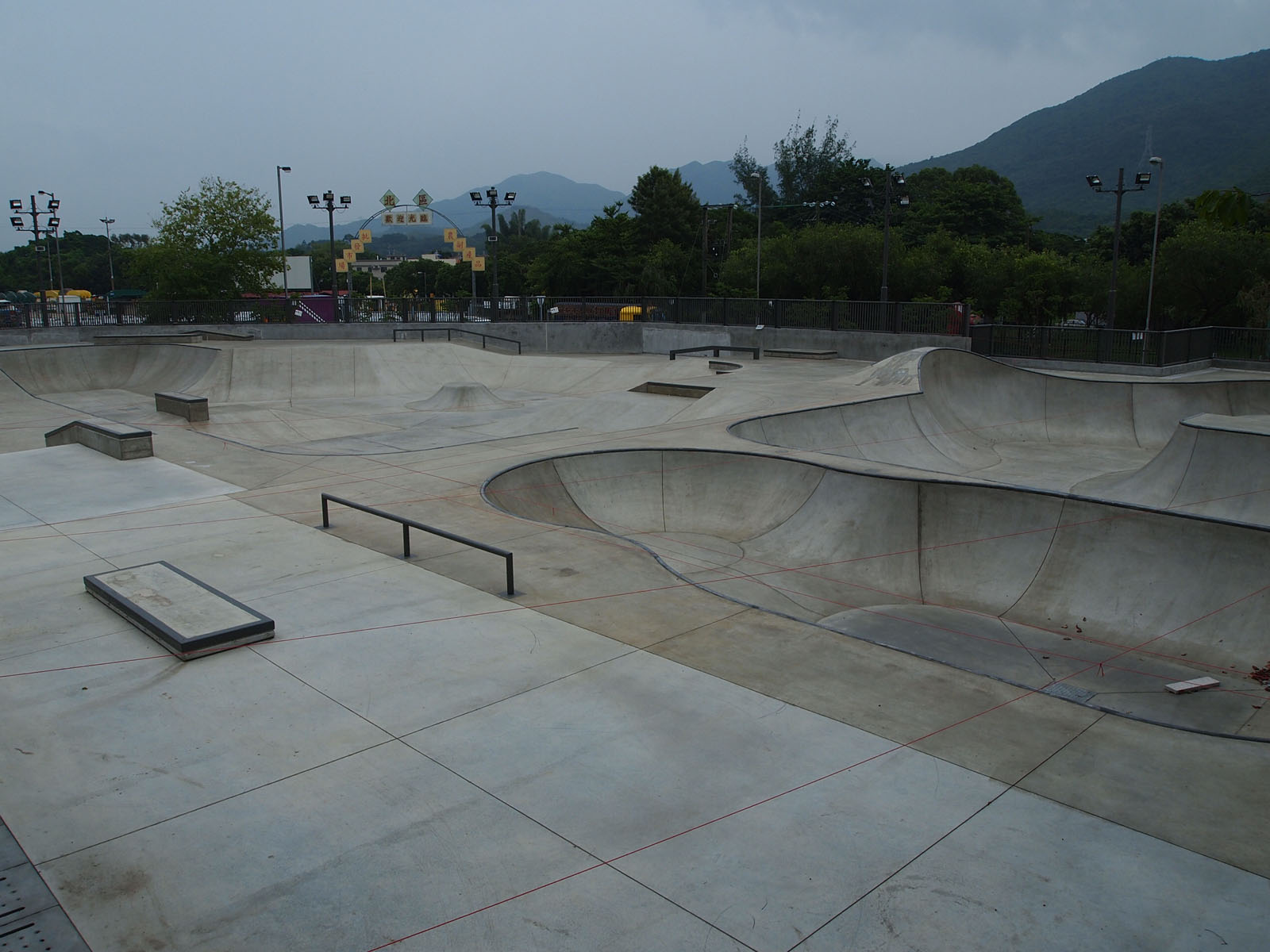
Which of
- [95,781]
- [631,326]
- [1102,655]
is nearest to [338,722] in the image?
[95,781]

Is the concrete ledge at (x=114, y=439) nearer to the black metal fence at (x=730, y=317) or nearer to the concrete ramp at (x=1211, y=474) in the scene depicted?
the concrete ramp at (x=1211, y=474)

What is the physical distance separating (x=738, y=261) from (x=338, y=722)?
55.3 m

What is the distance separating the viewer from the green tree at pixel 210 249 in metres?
47.9

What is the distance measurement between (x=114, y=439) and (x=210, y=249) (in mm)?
37549

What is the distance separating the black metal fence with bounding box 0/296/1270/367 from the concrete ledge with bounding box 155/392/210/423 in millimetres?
19000

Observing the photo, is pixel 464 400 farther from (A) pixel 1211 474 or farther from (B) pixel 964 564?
(A) pixel 1211 474

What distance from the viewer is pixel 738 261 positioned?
5866cm

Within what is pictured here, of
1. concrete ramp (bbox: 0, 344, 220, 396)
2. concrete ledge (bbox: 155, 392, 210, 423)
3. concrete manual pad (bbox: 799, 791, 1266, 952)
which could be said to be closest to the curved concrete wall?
concrete manual pad (bbox: 799, 791, 1266, 952)

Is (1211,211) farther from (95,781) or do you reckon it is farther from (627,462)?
(627,462)

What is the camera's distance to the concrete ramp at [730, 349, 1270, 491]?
65.8ft

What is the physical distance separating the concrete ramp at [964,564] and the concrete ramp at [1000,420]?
4147mm

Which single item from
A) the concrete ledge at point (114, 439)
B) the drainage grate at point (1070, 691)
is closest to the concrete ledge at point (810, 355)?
the concrete ledge at point (114, 439)

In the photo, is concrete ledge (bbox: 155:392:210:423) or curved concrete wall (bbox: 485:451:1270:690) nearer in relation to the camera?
curved concrete wall (bbox: 485:451:1270:690)

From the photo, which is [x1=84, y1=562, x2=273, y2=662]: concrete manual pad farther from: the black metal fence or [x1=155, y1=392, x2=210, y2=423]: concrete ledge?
the black metal fence
